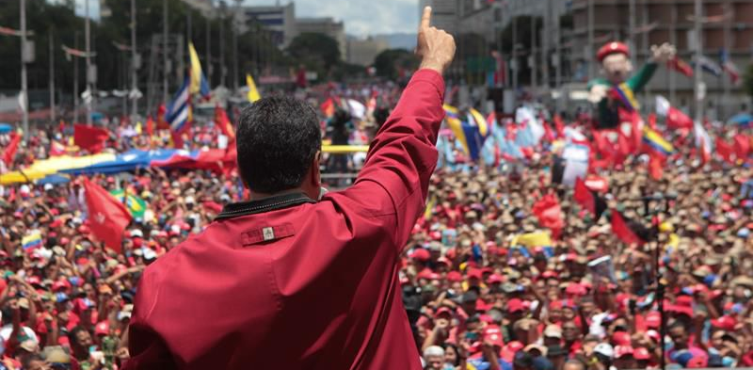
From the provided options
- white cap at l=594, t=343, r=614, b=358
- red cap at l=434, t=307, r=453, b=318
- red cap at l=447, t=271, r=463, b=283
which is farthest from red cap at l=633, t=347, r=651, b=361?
red cap at l=447, t=271, r=463, b=283

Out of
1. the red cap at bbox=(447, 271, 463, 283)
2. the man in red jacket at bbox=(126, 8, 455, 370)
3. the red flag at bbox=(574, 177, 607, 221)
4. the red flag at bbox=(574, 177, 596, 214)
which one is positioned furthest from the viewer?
the red flag at bbox=(574, 177, 596, 214)

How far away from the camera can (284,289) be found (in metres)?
2.18

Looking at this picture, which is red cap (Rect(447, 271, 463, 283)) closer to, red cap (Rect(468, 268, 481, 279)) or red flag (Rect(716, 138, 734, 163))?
red cap (Rect(468, 268, 481, 279))

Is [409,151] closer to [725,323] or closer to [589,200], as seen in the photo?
[725,323]

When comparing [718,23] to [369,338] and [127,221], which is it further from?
[369,338]

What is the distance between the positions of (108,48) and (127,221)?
65.1 metres

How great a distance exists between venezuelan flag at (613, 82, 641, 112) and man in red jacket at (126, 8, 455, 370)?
28784mm

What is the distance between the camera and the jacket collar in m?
2.29

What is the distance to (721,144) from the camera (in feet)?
88.6

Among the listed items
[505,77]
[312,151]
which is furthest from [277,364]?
[505,77]

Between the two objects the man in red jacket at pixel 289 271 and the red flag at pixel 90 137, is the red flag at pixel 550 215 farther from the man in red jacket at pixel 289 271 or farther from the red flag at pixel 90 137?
the man in red jacket at pixel 289 271

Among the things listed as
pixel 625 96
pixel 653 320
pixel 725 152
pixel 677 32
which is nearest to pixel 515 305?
pixel 653 320

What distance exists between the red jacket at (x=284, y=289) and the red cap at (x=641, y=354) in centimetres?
581

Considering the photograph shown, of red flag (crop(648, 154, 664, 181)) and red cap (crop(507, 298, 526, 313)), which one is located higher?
red flag (crop(648, 154, 664, 181))
